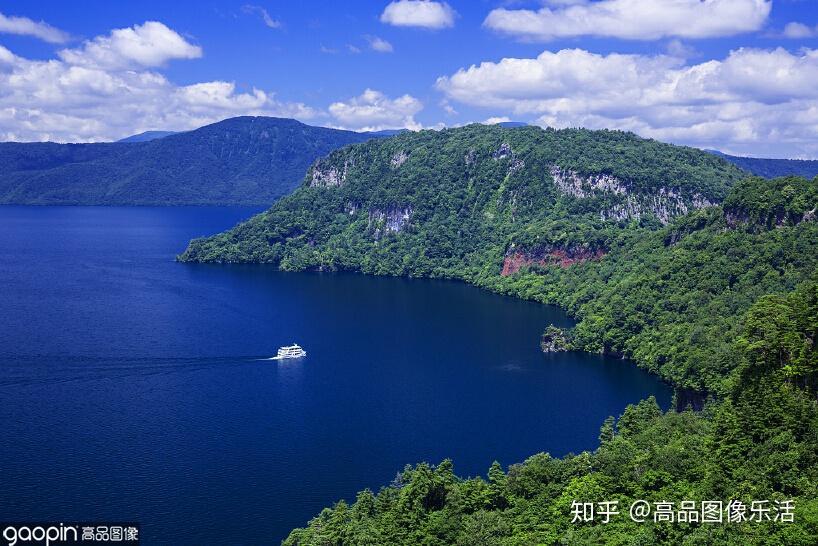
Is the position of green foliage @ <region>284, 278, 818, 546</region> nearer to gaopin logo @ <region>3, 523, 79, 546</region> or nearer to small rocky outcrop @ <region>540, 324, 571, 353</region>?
gaopin logo @ <region>3, 523, 79, 546</region>

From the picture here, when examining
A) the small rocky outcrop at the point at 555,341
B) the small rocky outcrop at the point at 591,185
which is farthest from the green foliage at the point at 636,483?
the small rocky outcrop at the point at 591,185

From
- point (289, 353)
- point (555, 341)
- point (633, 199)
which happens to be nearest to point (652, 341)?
point (555, 341)

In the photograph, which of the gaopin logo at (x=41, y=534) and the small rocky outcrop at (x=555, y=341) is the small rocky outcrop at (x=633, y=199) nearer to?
the small rocky outcrop at (x=555, y=341)

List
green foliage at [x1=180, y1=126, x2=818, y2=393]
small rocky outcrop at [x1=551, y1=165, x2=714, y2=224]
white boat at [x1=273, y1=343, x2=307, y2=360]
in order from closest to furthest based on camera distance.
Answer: green foliage at [x1=180, y1=126, x2=818, y2=393] < white boat at [x1=273, y1=343, x2=307, y2=360] < small rocky outcrop at [x1=551, y1=165, x2=714, y2=224]

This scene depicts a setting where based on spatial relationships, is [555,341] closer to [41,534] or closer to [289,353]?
[289,353]

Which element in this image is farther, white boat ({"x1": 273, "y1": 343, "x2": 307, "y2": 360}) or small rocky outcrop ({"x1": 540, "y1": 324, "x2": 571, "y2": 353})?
small rocky outcrop ({"x1": 540, "y1": 324, "x2": 571, "y2": 353})

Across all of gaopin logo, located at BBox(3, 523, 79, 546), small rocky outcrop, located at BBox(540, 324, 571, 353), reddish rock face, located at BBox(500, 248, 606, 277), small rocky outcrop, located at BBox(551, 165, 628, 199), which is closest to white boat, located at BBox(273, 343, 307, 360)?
small rocky outcrop, located at BBox(540, 324, 571, 353)
